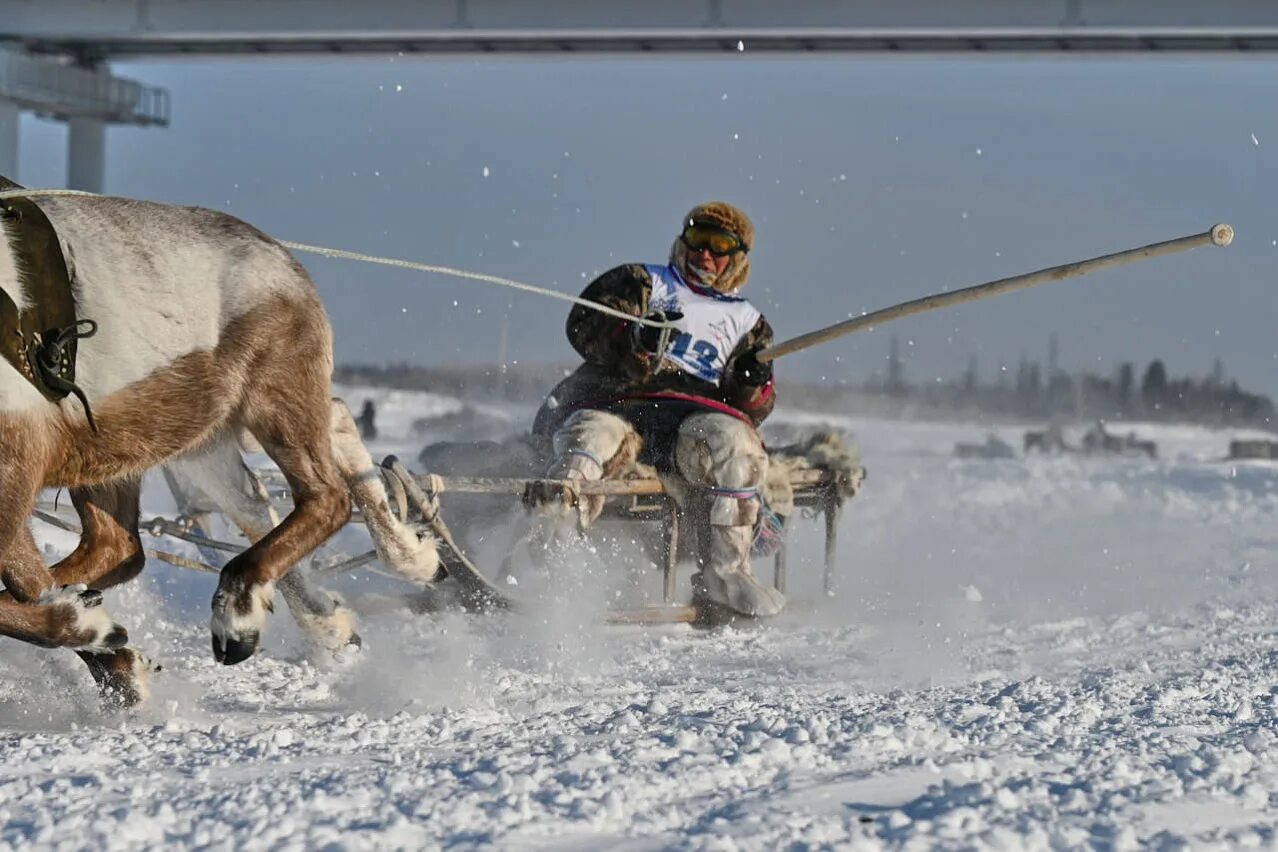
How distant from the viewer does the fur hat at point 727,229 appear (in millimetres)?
7430

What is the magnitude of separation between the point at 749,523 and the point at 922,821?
3980mm

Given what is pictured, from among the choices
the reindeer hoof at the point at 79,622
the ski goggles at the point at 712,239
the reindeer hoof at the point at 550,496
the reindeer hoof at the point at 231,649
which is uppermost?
the ski goggles at the point at 712,239

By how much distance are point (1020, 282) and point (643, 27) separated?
41.4ft

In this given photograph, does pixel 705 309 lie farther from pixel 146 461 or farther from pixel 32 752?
pixel 32 752

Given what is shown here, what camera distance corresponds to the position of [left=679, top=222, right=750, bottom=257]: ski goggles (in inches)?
292

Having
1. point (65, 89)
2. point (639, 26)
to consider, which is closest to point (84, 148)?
point (65, 89)

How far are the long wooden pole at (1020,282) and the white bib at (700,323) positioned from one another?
0.88 metres

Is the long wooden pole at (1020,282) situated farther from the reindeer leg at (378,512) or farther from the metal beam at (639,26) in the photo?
the metal beam at (639,26)

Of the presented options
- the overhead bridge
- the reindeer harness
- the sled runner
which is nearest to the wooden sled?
the sled runner

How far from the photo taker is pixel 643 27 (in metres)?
17.5

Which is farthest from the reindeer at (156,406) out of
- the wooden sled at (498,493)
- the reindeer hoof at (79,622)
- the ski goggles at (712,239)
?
the ski goggles at (712,239)

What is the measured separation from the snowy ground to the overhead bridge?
9.51 m

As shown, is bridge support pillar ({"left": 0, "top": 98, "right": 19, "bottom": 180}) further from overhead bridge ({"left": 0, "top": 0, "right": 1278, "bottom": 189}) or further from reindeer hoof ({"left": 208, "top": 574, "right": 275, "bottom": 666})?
reindeer hoof ({"left": 208, "top": 574, "right": 275, "bottom": 666})

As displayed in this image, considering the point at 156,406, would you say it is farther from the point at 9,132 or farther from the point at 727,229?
the point at 9,132
